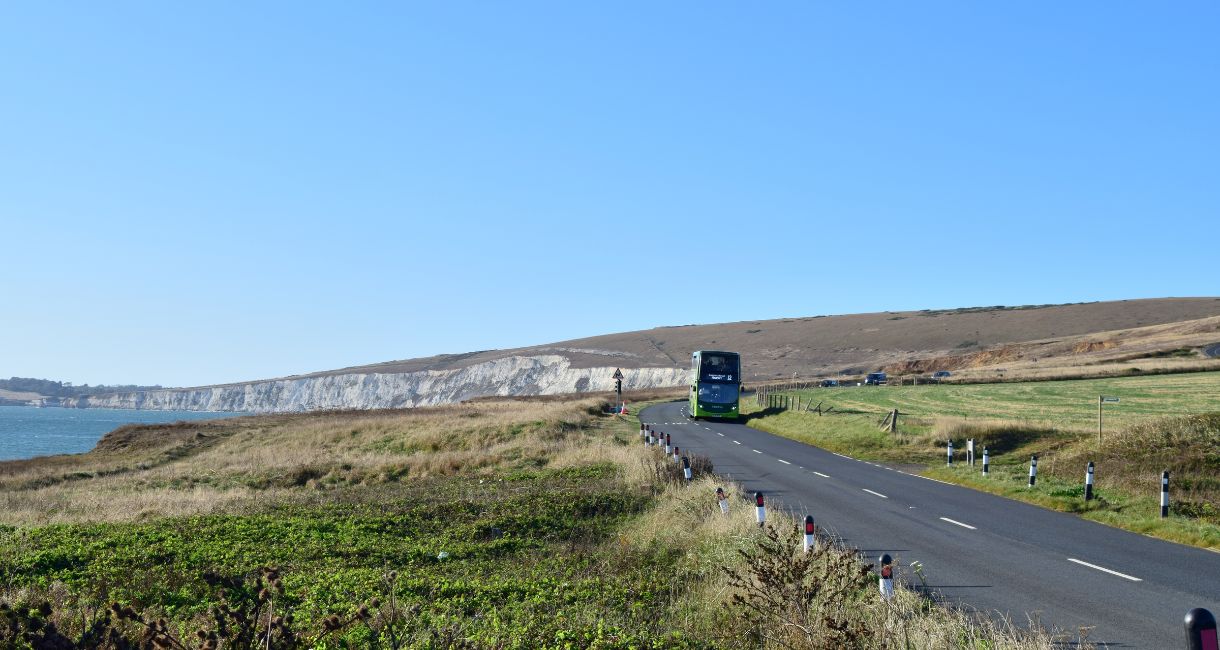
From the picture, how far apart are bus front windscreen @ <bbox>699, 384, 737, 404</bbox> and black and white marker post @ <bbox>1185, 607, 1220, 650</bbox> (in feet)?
153

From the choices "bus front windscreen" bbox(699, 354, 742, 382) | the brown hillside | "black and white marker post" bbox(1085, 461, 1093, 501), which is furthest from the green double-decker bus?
the brown hillside

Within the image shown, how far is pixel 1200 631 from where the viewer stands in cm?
394

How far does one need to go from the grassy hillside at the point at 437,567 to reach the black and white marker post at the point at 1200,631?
8.59 feet

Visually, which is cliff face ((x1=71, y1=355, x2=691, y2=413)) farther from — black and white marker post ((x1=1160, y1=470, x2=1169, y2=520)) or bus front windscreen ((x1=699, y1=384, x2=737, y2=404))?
black and white marker post ((x1=1160, y1=470, x2=1169, y2=520))

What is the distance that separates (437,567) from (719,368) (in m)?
40.2

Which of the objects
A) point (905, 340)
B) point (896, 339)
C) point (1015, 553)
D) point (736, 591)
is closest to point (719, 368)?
point (1015, 553)

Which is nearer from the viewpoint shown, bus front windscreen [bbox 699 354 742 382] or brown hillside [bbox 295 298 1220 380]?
bus front windscreen [bbox 699 354 742 382]

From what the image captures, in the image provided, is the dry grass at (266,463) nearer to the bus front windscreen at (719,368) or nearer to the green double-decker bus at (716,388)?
the green double-decker bus at (716,388)

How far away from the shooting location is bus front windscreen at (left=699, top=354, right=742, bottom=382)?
164 ft

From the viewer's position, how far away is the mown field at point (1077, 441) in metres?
17.9

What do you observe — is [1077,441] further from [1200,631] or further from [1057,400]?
[1200,631]

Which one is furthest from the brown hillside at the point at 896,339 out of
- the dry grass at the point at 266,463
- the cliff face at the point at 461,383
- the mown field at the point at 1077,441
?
the dry grass at the point at 266,463

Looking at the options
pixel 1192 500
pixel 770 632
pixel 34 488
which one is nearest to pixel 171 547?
pixel 770 632

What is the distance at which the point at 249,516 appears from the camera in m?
15.6
